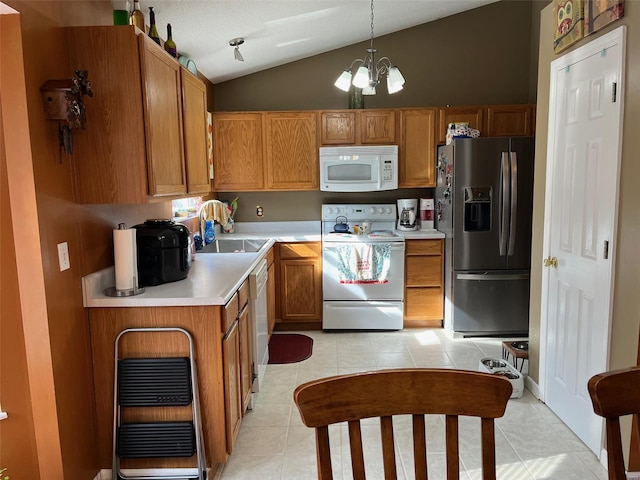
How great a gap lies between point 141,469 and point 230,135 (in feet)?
10.3

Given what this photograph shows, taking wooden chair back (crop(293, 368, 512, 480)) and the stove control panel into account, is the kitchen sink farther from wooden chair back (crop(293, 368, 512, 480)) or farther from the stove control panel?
wooden chair back (crop(293, 368, 512, 480))

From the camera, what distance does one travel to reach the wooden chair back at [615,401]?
39.4 inches

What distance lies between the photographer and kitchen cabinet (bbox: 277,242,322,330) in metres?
4.28

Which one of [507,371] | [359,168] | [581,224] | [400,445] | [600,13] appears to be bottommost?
[400,445]

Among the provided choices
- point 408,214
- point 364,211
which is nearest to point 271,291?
point 364,211

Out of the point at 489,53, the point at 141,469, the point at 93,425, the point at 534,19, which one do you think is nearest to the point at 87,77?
the point at 93,425

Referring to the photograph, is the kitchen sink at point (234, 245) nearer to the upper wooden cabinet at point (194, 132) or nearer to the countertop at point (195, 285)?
the countertop at point (195, 285)

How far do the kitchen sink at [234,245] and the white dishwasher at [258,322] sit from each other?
0.77 m

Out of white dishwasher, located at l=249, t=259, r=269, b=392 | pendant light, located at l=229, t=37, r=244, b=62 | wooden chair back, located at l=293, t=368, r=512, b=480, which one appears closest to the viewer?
wooden chair back, located at l=293, t=368, r=512, b=480

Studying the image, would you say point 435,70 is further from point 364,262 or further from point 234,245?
point 234,245

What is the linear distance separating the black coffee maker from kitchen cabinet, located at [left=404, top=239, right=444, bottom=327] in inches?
95.1

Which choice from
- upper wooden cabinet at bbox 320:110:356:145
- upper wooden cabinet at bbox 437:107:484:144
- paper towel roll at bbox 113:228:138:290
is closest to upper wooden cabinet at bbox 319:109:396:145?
upper wooden cabinet at bbox 320:110:356:145

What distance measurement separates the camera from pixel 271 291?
405cm

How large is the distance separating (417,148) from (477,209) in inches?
35.3
